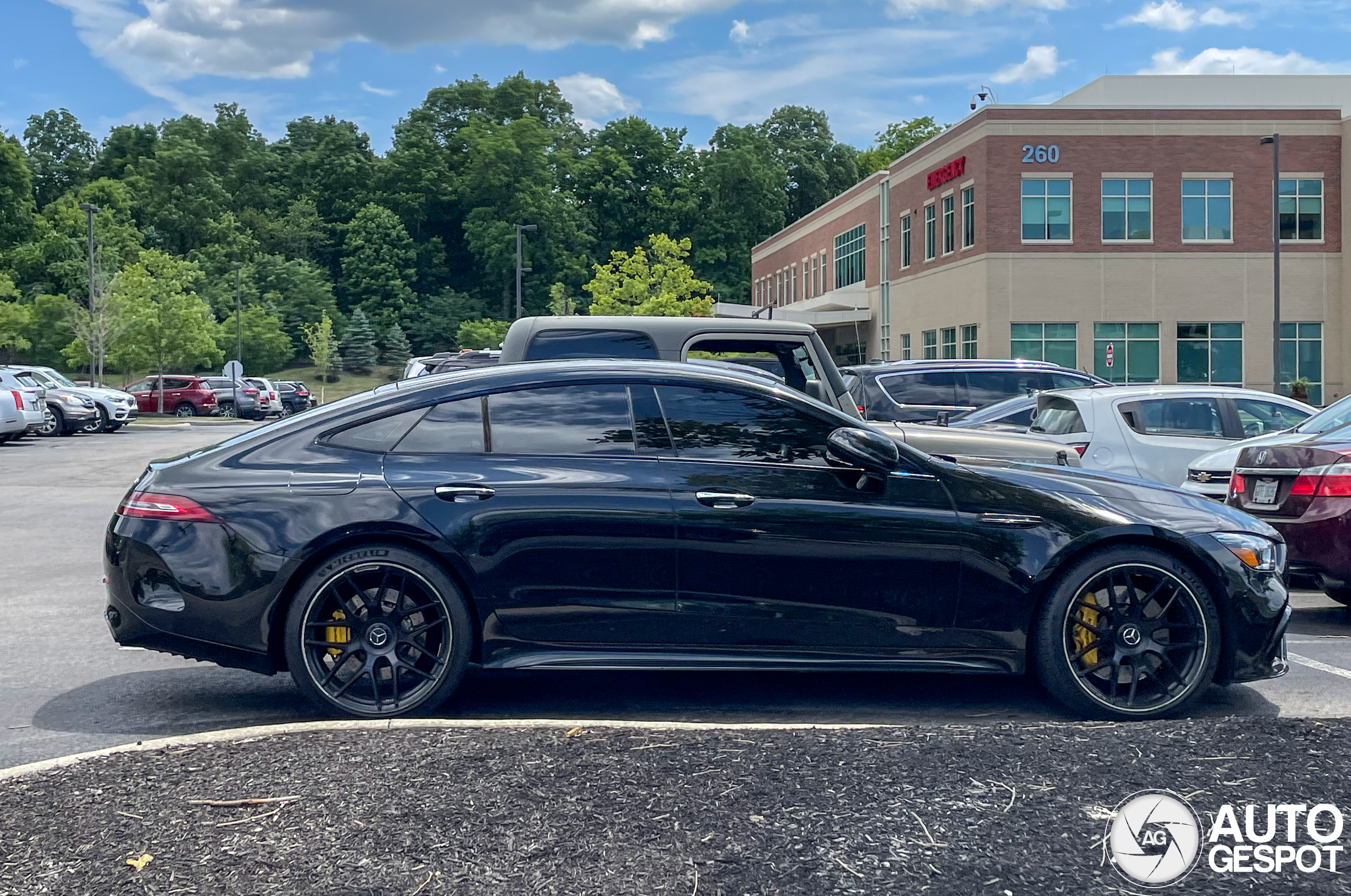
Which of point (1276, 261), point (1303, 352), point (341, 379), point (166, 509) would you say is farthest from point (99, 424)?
point (341, 379)

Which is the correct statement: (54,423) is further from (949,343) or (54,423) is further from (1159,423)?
(949,343)

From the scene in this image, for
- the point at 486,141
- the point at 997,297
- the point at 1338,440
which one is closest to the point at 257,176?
the point at 486,141

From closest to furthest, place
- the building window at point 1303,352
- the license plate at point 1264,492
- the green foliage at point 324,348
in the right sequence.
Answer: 1. the license plate at point 1264,492
2. the building window at point 1303,352
3. the green foliage at point 324,348

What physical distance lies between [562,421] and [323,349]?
286 ft

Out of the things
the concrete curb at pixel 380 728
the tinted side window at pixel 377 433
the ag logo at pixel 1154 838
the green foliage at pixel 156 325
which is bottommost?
the ag logo at pixel 1154 838

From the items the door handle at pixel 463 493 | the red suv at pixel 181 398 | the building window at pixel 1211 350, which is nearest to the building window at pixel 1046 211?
the building window at pixel 1211 350

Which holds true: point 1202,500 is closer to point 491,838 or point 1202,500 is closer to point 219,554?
point 491,838

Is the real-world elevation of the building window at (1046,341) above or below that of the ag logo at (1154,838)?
above

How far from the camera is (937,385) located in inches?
704

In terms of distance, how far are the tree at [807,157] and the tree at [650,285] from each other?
45243 mm

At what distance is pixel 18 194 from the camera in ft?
325

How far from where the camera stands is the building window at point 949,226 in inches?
Result: 1955

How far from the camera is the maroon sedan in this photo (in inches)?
319

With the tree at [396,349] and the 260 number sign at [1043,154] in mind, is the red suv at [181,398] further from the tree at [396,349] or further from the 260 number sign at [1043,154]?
the tree at [396,349]
